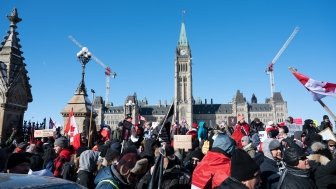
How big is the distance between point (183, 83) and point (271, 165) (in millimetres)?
148059

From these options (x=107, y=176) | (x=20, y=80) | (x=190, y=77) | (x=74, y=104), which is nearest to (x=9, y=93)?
(x=20, y=80)

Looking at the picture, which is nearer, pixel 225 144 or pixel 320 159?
pixel 225 144

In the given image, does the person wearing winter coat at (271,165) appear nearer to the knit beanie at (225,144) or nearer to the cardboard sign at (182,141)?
the knit beanie at (225,144)

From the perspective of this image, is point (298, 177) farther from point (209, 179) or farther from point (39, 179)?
point (39, 179)

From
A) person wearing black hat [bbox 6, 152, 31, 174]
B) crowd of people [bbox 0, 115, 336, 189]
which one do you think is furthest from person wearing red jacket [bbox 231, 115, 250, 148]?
person wearing black hat [bbox 6, 152, 31, 174]

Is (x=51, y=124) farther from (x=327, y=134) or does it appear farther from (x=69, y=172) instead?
(x=327, y=134)

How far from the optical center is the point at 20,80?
1526cm

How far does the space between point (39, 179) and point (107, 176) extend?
51.7 inches

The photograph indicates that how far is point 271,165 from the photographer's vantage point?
216 inches

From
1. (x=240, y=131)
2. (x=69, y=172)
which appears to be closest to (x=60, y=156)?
(x=69, y=172)

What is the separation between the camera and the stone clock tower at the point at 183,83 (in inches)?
5768

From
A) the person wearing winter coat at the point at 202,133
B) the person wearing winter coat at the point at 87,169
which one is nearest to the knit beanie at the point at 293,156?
the person wearing winter coat at the point at 87,169

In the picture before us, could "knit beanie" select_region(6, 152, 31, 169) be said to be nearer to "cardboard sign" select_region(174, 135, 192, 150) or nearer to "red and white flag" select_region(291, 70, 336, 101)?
"cardboard sign" select_region(174, 135, 192, 150)

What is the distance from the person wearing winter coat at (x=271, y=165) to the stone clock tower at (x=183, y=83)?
13477cm
